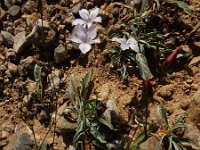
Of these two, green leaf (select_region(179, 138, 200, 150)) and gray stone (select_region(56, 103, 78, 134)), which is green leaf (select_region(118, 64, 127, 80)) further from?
green leaf (select_region(179, 138, 200, 150))

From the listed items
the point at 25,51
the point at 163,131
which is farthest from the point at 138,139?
the point at 25,51

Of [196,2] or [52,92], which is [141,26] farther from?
[52,92]

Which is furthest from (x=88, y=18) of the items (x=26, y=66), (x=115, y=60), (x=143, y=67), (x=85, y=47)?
(x=26, y=66)

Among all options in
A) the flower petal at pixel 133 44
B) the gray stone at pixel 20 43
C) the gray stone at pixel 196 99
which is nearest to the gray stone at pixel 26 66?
the gray stone at pixel 20 43

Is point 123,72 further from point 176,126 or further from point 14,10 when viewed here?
point 14,10

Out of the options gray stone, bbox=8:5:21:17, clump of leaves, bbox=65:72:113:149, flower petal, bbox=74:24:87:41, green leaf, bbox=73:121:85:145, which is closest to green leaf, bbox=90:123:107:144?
clump of leaves, bbox=65:72:113:149

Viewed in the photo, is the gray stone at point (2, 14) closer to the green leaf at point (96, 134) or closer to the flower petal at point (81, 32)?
the flower petal at point (81, 32)
